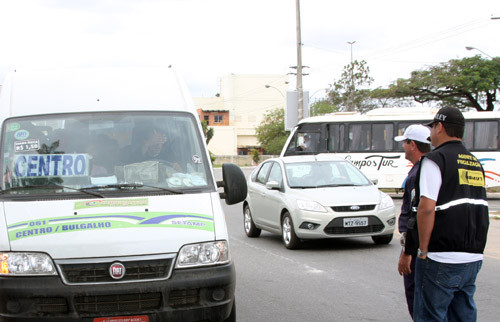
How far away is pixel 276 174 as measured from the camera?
12.9 metres

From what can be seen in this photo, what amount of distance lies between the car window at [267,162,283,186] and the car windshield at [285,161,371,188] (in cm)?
18

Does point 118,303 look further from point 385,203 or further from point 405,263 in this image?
point 385,203

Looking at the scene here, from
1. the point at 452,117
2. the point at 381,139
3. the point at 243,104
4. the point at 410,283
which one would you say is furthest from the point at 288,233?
the point at 243,104

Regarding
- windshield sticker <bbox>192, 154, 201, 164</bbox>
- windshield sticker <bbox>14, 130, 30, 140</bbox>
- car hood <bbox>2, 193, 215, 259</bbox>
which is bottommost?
car hood <bbox>2, 193, 215, 259</bbox>

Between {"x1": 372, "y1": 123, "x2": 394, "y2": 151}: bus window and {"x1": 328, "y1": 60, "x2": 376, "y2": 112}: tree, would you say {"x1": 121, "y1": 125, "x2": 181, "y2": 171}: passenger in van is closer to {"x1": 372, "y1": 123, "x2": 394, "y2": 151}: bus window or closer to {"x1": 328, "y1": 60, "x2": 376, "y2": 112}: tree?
{"x1": 372, "y1": 123, "x2": 394, "y2": 151}: bus window

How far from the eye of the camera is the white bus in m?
25.2

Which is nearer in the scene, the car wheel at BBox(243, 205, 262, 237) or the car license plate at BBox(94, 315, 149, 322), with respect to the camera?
the car license plate at BBox(94, 315, 149, 322)

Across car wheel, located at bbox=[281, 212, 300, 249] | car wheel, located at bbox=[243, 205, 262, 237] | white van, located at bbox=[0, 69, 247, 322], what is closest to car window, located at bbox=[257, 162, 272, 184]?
car wheel, located at bbox=[243, 205, 262, 237]

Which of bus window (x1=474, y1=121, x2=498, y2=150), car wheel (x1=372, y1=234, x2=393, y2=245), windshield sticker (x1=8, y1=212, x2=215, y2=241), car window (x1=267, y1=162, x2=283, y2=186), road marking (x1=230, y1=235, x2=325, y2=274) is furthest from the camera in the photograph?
bus window (x1=474, y1=121, x2=498, y2=150)

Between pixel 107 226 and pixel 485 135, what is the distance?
22474mm

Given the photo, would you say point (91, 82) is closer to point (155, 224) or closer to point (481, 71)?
point (155, 224)

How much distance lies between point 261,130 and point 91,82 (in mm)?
78995

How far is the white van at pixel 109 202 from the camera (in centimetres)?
491

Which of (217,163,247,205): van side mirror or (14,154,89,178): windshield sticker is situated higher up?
(14,154,89,178): windshield sticker
